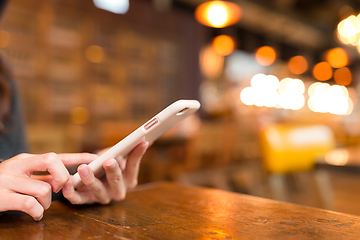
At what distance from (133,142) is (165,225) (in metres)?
0.14

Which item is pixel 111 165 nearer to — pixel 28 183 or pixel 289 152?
pixel 28 183

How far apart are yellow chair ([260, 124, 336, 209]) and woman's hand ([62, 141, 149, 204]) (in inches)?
47.6

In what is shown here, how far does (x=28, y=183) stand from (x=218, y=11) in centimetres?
401

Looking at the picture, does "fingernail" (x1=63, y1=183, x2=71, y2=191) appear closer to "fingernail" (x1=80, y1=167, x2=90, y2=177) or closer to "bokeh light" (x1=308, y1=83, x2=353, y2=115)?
"fingernail" (x1=80, y1=167, x2=90, y2=177)

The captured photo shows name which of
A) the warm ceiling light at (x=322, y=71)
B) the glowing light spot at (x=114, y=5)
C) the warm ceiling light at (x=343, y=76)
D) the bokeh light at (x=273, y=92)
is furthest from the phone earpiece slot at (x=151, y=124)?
the warm ceiling light at (x=343, y=76)

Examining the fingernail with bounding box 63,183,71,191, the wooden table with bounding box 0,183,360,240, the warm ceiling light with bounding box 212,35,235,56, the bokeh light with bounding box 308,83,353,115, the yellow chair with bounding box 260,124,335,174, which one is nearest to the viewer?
the wooden table with bounding box 0,183,360,240

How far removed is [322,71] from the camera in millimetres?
10953

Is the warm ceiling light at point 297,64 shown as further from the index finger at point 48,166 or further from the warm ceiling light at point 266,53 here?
the index finger at point 48,166

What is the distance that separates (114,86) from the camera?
511cm

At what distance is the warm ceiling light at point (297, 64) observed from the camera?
9.14 meters

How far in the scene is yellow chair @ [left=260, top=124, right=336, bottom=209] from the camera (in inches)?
65.8

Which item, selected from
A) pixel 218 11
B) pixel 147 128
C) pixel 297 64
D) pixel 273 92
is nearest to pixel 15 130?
pixel 147 128

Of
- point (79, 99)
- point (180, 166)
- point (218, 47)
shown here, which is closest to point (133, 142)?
point (180, 166)

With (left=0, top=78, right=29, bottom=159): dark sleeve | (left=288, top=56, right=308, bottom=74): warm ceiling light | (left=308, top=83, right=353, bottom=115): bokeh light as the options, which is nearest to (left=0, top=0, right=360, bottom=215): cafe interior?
(left=288, top=56, right=308, bottom=74): warm ceiling light
